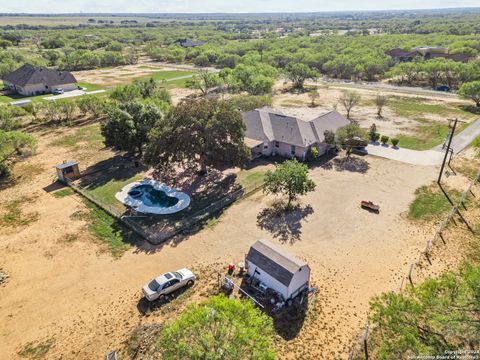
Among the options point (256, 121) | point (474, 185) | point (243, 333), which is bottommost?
point (474, 185)

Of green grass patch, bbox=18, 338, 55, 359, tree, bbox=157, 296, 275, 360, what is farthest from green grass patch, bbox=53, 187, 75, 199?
tree, bbox=157, 296, 275, 360

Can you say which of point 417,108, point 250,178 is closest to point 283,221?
A: point 250,178

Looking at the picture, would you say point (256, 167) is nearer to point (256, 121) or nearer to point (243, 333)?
point (256, 121)

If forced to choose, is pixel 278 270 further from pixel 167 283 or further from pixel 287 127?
pixel 287 127

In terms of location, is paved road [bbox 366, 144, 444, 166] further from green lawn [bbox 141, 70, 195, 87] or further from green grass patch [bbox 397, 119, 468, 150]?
green lawn [bbox 141, 70, 195, 87]

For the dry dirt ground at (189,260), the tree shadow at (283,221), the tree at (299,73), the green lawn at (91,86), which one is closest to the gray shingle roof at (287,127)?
the dry dirt ground at (189,260)

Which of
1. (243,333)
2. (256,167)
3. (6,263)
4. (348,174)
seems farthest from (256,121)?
(243,333)
